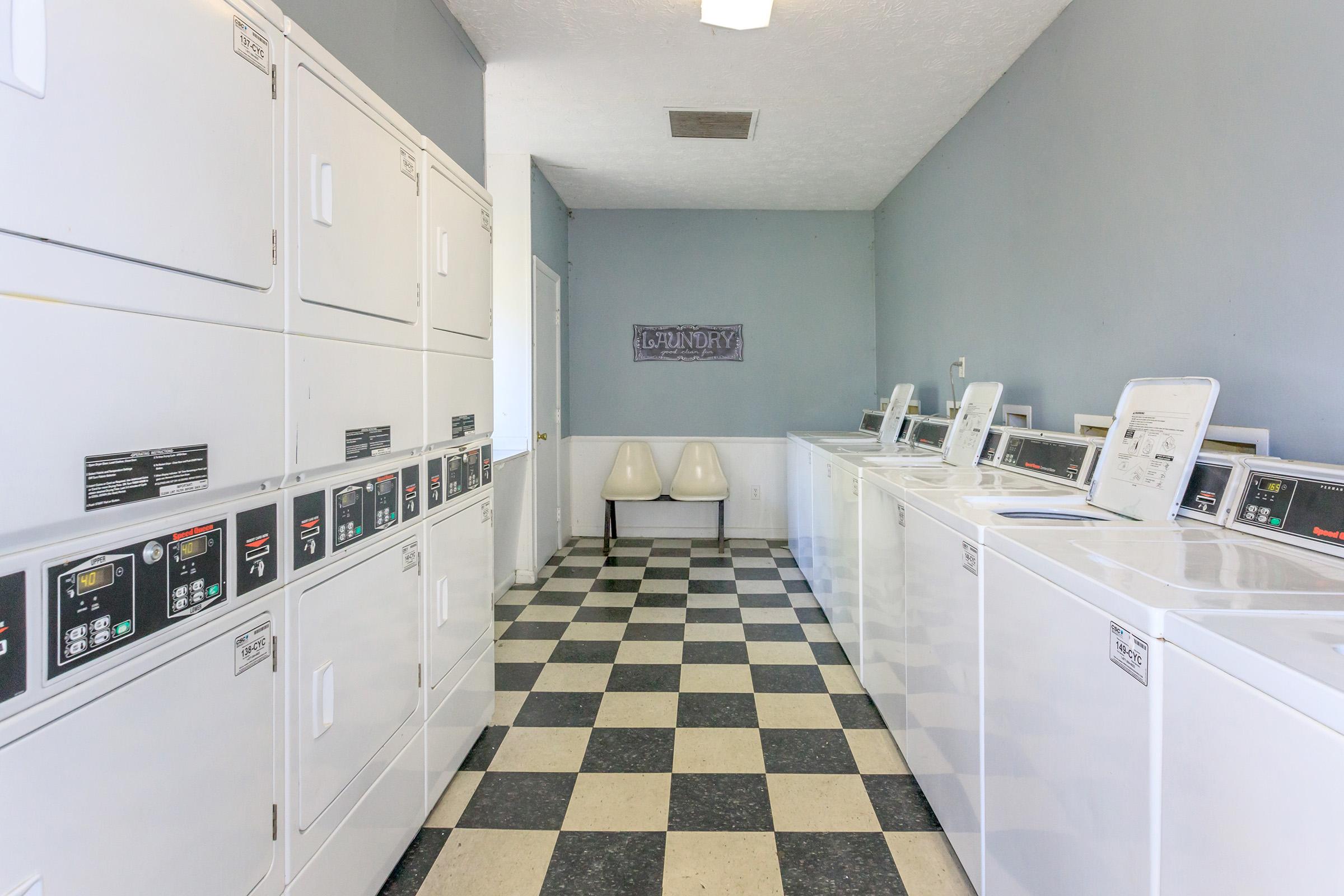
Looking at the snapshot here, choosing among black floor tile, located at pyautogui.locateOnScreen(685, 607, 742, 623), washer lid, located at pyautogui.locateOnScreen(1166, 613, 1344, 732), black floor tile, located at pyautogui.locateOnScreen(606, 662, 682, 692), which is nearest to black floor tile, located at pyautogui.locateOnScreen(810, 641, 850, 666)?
black floor tile, located at pyautogui.locateOnScreen(685, 607, 742, 623)

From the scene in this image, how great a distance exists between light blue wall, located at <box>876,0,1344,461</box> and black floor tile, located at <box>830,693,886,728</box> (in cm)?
127

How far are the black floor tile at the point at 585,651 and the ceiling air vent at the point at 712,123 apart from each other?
2605mm

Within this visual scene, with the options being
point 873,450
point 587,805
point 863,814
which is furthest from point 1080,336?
point 587,805

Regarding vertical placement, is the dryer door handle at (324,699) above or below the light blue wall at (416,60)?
below

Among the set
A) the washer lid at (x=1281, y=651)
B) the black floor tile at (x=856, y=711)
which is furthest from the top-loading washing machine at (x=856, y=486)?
the washer lid at (x=1281, y=651)

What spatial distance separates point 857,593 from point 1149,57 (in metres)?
1.94

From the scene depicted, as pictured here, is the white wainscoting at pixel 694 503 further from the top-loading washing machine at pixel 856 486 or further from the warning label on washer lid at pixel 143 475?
the warning label on washer lid at pixel 143 475

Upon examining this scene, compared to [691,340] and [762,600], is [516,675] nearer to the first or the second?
[762,600]

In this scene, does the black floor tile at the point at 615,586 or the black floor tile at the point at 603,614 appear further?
the black floor tile at the point at 615,586

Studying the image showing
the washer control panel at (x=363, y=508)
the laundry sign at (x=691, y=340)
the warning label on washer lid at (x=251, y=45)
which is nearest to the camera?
the warning label on washer lid at (x=251, y=45)

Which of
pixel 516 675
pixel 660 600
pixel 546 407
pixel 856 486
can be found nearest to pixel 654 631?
pixel 660 600

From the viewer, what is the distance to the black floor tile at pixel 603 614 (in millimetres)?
3260

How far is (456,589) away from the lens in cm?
191

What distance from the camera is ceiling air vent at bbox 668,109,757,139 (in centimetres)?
316
